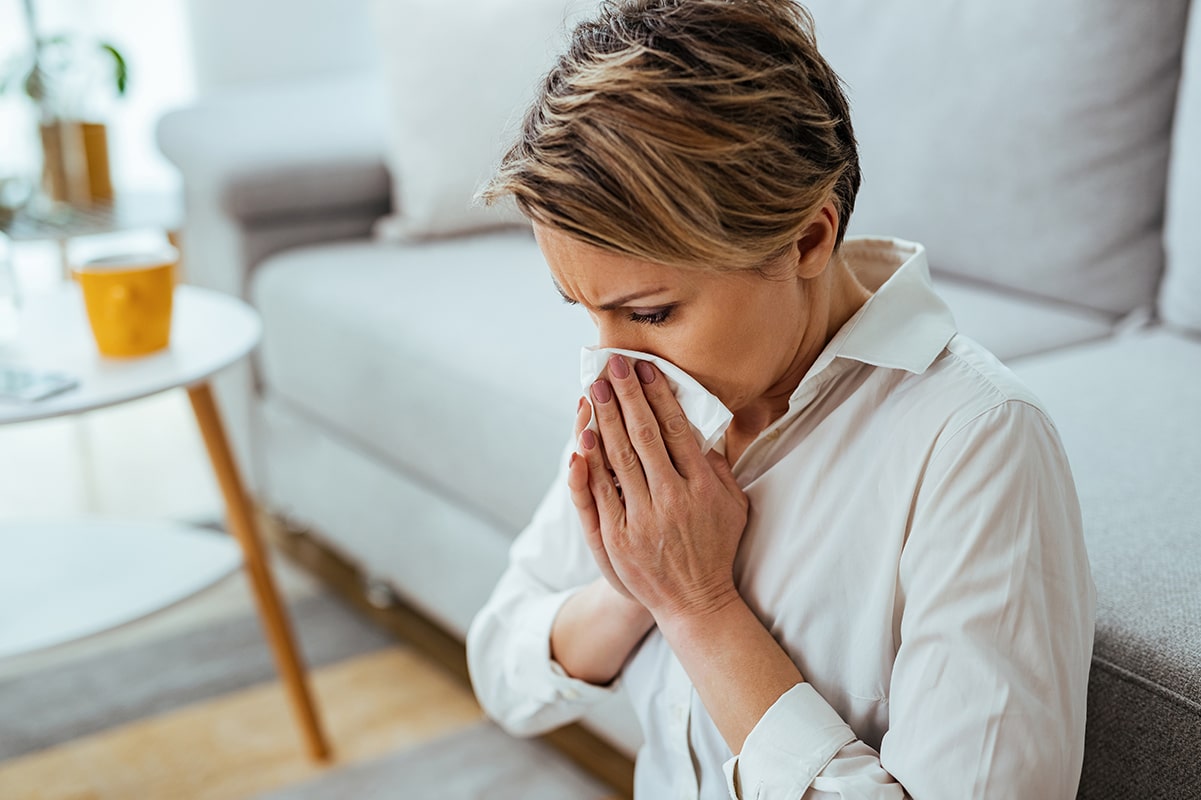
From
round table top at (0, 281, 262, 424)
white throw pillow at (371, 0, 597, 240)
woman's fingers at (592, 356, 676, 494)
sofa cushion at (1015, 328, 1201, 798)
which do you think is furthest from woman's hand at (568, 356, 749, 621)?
white throw pillow at (371, 0, 597, 240)

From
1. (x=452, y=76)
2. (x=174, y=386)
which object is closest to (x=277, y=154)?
(x=452, y=76)

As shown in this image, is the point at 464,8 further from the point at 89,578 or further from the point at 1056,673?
the point at 1056,673

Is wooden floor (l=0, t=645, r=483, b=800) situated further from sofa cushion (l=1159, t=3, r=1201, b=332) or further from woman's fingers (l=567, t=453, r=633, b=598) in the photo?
sofa cushion (l=1159, t=3, r=1201, b=332)

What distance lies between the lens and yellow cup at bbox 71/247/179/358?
1.46m

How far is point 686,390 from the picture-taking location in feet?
2.77

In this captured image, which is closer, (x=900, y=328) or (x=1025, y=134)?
(x=900, y=328)

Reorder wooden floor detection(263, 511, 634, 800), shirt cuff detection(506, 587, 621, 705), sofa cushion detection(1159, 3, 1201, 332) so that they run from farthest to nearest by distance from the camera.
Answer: wooden floor detection(263, 511, 634, 800), sofa cushion detection(1159, 3, 1201, 332), shirt cuff detection(506, 587, 621, 705)

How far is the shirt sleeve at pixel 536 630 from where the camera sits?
1.03 metres

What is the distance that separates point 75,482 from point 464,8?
1.38 m

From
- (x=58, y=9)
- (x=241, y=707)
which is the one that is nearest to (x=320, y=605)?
(x=241, y=707)

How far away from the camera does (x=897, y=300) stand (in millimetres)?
865

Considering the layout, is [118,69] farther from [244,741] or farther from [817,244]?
[817,244]

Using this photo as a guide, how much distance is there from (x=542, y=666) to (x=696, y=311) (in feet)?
1.25

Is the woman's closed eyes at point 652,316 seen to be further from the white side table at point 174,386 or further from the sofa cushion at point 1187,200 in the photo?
the sofa cushion at point 1187,200
